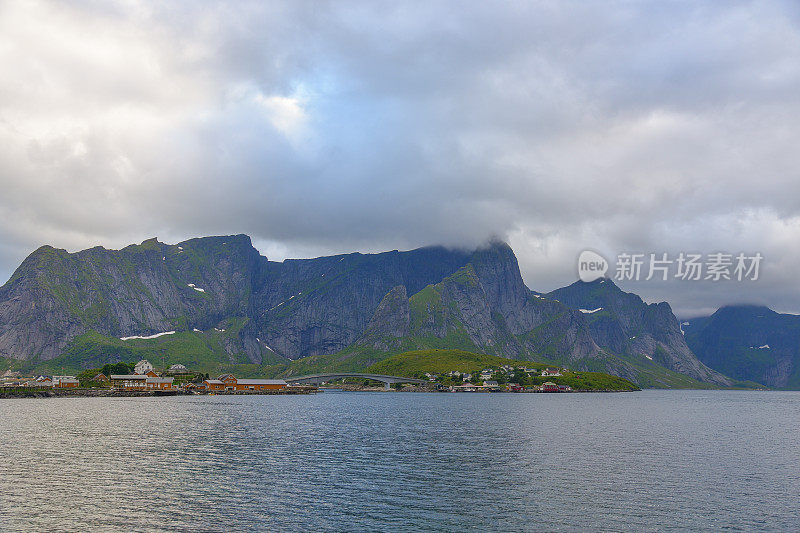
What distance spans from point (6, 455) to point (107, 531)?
4642cm

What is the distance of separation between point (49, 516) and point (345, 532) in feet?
83.6

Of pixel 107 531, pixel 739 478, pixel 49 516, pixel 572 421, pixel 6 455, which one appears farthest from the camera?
pixel 572 421

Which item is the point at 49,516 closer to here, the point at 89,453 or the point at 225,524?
the point at 225,524

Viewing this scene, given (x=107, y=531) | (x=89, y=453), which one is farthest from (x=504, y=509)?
(x=89, y=453)

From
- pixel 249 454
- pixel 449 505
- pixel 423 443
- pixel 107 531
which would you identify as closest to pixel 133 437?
pixel 249 454

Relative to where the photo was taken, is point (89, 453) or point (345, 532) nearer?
point (345, 532)

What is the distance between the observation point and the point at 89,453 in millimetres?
82812

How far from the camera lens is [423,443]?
99.4 meters

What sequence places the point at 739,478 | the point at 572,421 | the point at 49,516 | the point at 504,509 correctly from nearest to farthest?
1. the point at 49,516
2. the point at 504,509
3. the point at 739,478
4. the point at 572,421

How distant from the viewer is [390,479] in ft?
221

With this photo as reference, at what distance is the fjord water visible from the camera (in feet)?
166

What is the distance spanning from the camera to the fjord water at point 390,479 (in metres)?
50.6

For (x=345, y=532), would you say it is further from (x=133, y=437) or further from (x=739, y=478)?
(x=133, y=437)

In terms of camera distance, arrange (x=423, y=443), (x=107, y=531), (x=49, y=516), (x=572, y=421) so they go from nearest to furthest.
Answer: (x=107, y=531) → (x=49, y=516) → (x=423, y=443) → (x=572, y=421)
